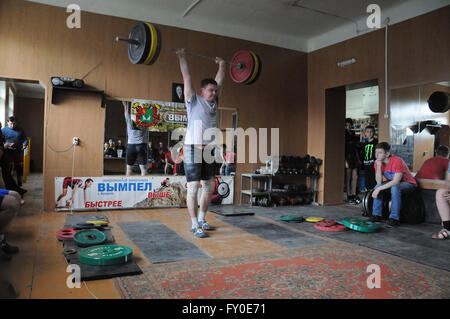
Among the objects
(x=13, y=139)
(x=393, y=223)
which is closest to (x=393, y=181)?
(x=393, y=223)

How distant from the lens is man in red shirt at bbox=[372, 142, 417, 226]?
3645 mm

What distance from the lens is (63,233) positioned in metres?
2.72

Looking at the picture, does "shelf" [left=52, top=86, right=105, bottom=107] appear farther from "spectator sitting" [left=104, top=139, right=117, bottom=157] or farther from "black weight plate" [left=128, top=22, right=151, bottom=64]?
"black weight plate" [left=128, top=22, right=151, bottom=64]

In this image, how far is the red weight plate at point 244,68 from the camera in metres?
3.69

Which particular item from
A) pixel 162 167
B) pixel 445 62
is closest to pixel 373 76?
pixel 445 62

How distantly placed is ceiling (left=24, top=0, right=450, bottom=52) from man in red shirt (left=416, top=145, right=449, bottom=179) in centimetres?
170

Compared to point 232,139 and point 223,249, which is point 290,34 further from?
point 223,249

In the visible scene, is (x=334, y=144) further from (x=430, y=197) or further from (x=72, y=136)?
(x=72, y=136)

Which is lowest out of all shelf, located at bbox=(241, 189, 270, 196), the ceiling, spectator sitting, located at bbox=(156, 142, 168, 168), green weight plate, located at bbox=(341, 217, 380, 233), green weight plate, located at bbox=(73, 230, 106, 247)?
green weight plate, located at bbox=(341, 217, 380, 233)

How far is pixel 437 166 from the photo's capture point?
12.4 ft

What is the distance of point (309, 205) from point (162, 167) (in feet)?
7.75

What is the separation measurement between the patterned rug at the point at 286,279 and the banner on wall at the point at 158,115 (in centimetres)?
268

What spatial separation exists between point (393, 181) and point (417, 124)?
3.16 ft

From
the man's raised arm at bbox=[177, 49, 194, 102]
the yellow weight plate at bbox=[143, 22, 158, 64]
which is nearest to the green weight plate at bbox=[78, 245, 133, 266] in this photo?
the man's raised arm at bbox=[177, 49, 194, 102]
